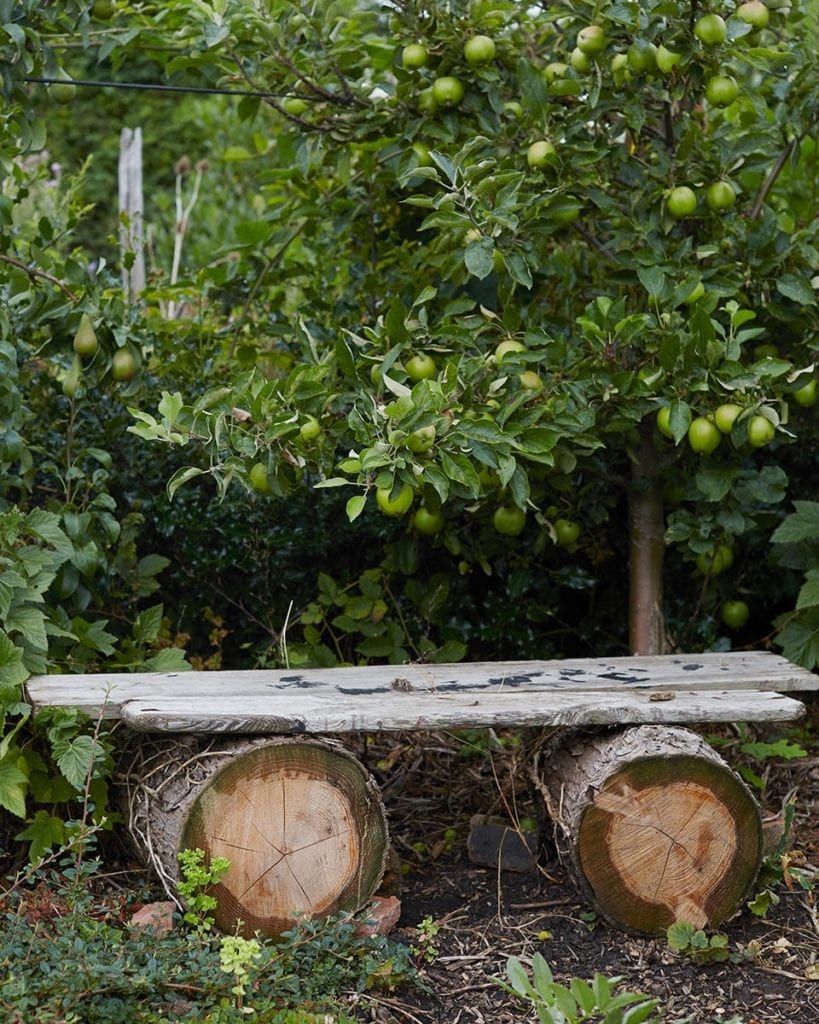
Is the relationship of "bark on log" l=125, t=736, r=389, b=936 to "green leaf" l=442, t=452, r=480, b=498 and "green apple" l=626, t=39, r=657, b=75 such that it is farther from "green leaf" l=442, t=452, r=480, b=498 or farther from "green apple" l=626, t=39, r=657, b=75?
"green apple" l=626, t=39, r=657, b=75

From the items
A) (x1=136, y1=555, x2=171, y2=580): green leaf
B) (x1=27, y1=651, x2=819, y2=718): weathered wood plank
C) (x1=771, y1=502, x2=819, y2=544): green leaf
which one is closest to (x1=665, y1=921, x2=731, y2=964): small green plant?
(x1=27, y1=651, x2=819, y2=718): weathered wood plank

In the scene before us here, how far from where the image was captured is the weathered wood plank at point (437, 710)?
2475 mm

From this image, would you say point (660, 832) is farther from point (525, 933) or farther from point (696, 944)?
point (525, 933)

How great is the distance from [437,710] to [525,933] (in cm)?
54

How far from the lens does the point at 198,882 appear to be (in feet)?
7.87

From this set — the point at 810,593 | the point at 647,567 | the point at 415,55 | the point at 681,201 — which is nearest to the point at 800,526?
the point at 810,593

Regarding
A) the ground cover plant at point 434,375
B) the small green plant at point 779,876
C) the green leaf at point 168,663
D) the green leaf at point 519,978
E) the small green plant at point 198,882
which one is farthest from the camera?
the green leaf at point 168,663

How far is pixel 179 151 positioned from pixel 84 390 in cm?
695

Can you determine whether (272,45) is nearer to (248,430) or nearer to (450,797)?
(248,430)

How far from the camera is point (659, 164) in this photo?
325 centimetres

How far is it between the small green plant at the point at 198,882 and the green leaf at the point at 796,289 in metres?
1.94

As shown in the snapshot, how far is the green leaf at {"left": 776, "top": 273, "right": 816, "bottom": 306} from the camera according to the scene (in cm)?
318

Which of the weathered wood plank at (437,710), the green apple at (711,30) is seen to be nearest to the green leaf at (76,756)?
the weathered wood plank at (437,710)

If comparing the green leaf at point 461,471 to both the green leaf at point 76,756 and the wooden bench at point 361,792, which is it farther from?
the green leaf at point 76,756
